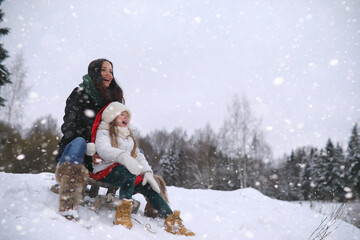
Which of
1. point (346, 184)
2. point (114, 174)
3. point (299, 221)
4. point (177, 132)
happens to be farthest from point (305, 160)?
point (114, 174)

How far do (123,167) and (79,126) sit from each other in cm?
76

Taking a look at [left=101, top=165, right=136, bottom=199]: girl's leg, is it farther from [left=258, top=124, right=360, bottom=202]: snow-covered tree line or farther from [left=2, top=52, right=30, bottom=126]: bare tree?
[left=258, top=124, right=360, bottom=202]: snow-covered tree line

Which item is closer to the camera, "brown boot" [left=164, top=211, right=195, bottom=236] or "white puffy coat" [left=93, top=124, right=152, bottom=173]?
"white puffy coat" [left=93, top=124, right=152, bottom=173]

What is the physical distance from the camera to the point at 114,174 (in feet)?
8.04

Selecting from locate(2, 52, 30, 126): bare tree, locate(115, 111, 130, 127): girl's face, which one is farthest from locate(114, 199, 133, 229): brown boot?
locate(2, 52, 30, 126): bare tree

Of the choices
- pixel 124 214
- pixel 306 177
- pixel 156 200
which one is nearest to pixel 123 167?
pixel 124 214

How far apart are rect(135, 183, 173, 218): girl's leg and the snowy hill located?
0.17 meters

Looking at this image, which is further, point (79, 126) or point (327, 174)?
point (327, 174)

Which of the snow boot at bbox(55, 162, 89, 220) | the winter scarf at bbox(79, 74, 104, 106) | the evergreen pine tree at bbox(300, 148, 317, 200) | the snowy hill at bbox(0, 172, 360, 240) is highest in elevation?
the winter scarf at bbox(79, 74, 104, 106)

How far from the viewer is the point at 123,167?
96.3 inches

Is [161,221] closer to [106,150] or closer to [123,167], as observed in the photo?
[123,167]

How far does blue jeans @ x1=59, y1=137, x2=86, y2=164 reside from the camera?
7.13 ft

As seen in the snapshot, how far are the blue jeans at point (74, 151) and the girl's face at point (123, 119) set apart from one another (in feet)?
2.00

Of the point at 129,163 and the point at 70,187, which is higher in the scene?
the point at 129,163
